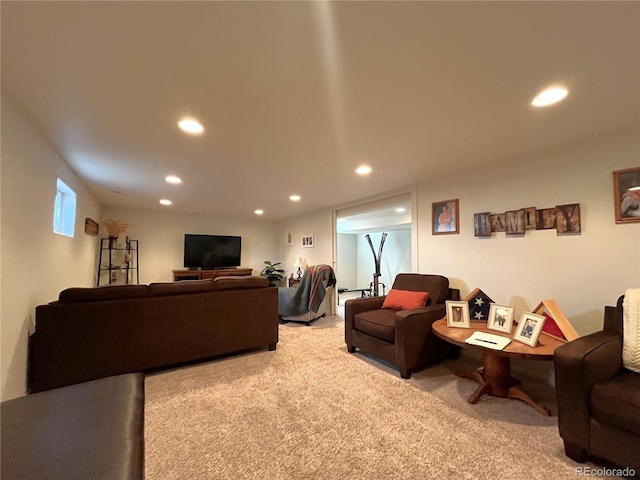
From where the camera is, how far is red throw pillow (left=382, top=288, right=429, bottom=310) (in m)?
2.89

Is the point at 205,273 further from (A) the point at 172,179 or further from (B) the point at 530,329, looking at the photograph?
(B) the point at 530,329

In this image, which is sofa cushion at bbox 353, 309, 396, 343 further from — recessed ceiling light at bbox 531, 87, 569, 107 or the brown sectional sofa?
recessed ceiling light at bbox 531, 87, 569, 107

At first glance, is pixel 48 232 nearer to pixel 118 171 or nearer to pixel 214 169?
pixel 118 171

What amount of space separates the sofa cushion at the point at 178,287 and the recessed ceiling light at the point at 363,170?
6.59ft

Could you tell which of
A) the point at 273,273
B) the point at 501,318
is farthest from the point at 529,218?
the point at 273,273

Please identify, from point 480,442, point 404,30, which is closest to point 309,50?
point 404,30

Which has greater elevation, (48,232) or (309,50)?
(309,50)

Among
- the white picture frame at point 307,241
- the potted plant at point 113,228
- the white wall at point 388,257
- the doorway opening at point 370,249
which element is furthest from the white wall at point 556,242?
the potted plant at point 113,228

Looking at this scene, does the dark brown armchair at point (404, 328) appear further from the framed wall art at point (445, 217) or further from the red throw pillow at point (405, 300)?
the framed wall art at point (445, 217)

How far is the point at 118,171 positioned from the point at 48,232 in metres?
1.00

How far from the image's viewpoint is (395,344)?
8.10ft

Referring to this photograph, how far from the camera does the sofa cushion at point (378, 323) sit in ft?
8.38

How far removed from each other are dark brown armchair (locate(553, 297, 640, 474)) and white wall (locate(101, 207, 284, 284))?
6430 mm

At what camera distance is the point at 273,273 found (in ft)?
22.8
